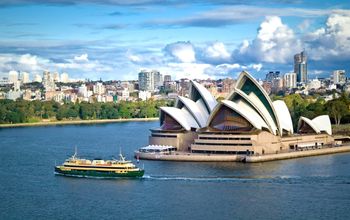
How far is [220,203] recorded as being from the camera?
24641 millimetres

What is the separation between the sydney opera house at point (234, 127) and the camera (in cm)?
3628

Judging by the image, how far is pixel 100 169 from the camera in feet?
98.1

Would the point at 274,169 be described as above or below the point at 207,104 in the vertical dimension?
below

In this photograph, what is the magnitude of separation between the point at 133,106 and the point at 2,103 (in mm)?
14473

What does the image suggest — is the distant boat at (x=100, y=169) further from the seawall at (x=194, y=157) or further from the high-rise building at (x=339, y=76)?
the high-rise building at (x=339, y=76)

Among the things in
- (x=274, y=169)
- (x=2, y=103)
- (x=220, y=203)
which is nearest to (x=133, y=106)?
(x=2, y=103)

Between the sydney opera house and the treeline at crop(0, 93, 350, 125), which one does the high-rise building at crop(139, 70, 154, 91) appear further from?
the sydney opera house

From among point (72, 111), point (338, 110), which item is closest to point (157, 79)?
point (72, 111)

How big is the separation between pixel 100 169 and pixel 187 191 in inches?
180

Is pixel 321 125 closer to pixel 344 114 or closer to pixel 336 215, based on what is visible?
pixel 344 114

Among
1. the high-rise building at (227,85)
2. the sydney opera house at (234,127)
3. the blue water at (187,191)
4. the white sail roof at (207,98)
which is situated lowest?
the blue water at (187,191)

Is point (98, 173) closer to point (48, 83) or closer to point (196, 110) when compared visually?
point (196, 110)

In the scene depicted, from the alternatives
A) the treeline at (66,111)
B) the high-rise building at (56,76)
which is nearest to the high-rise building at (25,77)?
the high-rise building at (56,76)

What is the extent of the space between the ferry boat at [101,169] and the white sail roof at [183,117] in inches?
353
